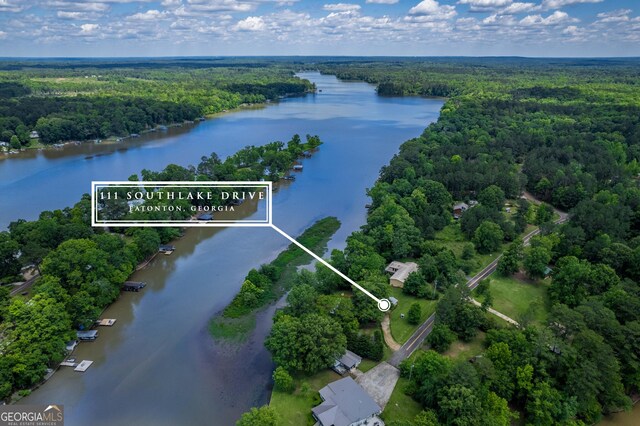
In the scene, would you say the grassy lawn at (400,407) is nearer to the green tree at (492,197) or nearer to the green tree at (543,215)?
the green tree at (492,197)

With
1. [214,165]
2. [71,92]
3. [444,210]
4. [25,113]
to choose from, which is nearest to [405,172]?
[444,210]

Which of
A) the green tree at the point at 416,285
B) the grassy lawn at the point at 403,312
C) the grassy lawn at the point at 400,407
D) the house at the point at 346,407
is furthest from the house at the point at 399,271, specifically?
the house at the point at 346,407

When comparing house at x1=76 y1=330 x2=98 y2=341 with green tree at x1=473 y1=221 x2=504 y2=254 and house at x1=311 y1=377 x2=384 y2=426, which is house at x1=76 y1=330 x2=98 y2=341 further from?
green tree at x1=473 y1=221 x2=504 y2=254

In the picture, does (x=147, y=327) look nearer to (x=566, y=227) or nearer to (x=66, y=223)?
(x=66, y=223)

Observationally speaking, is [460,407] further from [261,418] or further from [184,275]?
[184,275]

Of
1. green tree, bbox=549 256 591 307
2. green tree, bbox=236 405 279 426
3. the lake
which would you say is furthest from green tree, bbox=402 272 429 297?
green tree, bbox=236 405 279 426

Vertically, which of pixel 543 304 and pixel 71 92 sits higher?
pixel 71 92

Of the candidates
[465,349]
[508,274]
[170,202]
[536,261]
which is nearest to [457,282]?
[508,274]
